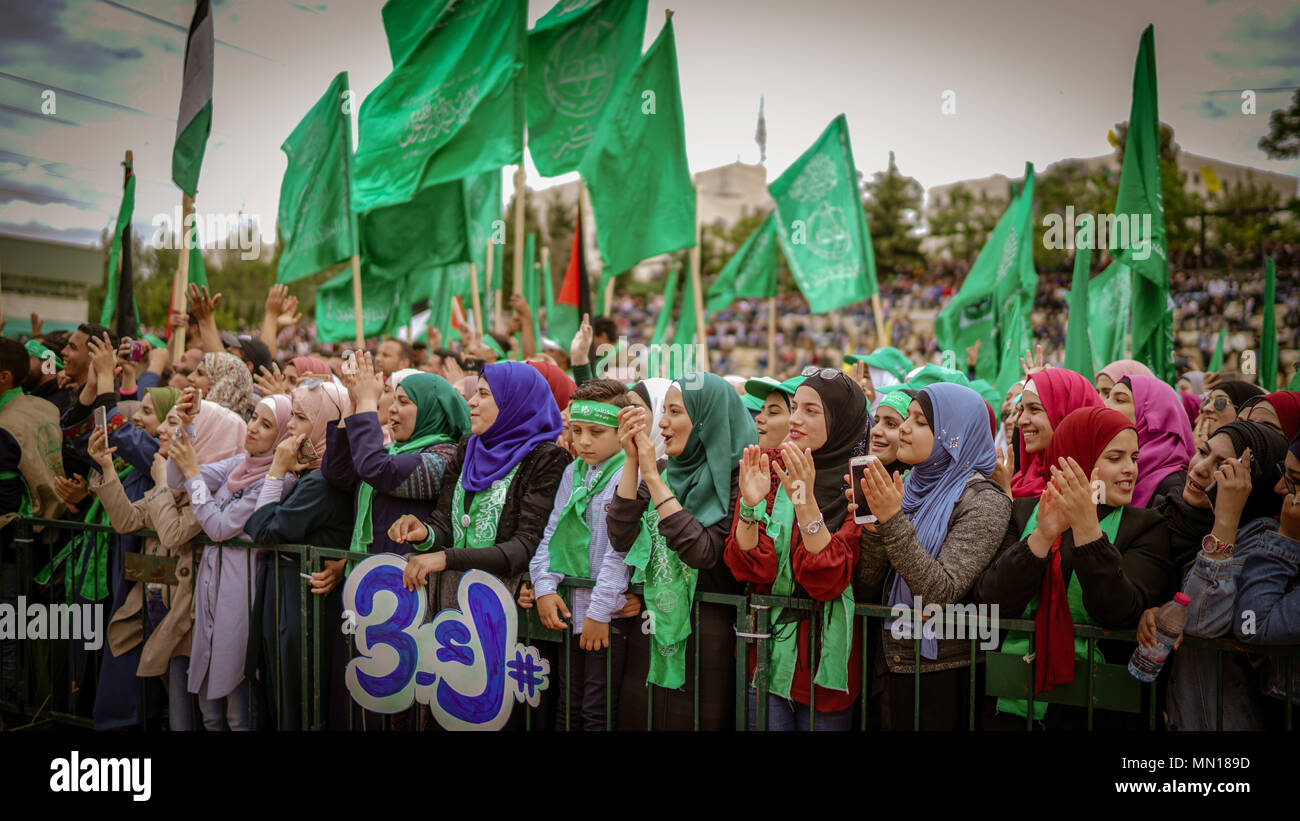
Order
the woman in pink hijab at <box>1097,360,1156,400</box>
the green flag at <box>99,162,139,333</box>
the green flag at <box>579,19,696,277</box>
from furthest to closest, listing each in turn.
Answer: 1. the green flag at <box>99,162,139,333</box>
2. the green flag at <box>579,19,696,277</box>
3. the woman in pink hijab at <box>1097,360,1156,400</box>

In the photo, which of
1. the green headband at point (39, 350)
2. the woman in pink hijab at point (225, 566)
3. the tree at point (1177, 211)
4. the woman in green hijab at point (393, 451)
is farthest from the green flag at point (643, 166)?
the tree at point (1177, 211)

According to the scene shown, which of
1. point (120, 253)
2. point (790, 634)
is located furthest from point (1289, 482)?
point (120, 253)

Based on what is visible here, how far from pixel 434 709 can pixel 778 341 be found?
25.6 m

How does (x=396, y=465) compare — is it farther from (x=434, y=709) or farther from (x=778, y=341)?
(x=778, y=341)

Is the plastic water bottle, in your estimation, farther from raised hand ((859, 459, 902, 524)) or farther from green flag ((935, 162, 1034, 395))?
green flag ((935, 162, 1034, 395))

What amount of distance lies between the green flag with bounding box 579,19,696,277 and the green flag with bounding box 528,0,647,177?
0.25 meters

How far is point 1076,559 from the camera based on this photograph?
2.74 metres

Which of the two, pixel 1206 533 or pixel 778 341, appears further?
pixel 778 341

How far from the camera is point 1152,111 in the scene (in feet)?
19.5

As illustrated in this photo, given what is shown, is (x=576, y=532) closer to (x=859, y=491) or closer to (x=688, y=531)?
(x=688, y=531)

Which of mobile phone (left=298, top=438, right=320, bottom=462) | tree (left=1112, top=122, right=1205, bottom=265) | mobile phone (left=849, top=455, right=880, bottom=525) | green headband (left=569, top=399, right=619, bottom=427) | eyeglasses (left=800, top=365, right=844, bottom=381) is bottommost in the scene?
mobile phone (left=849, top=455, right=880, bottom=525)

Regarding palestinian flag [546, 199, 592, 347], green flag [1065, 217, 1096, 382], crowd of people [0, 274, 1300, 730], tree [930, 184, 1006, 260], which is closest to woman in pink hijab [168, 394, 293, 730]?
crowd of people [0, 274, 1300, 730]

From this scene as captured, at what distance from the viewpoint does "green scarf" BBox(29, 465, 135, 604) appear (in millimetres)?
4605
